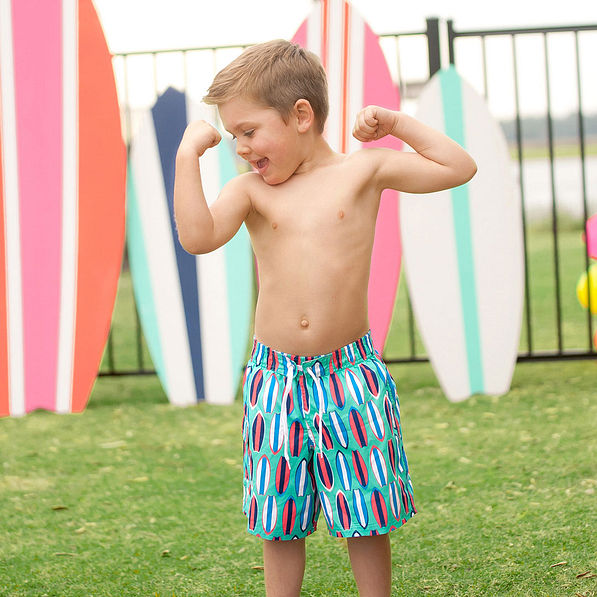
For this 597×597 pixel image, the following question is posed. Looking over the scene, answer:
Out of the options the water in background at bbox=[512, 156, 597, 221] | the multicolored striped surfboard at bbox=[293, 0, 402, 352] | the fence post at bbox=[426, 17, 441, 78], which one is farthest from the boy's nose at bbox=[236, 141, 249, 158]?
the water in background at bbox=[512, 156, 597, 221]

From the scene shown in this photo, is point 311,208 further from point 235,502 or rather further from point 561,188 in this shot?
point 561,188

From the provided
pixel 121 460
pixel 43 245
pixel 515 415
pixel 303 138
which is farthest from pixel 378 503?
pixel 43 245

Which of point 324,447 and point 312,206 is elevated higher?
point 312,206

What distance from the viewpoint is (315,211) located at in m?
1.75

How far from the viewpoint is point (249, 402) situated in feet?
5.87

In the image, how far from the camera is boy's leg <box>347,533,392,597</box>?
179cm

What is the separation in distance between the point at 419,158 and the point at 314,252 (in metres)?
0.28

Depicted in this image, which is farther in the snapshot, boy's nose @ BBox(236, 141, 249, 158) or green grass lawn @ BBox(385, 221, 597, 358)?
green grass lawn @ BBox(385, 221, 597, 358)

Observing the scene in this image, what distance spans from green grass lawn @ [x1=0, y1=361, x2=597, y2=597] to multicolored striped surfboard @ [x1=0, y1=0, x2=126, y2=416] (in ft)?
0.88

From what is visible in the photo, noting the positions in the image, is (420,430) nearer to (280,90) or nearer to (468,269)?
(468,269)

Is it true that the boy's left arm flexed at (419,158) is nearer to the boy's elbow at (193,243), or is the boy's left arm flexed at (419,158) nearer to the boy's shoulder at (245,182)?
the boy's shoulder at (245,182)

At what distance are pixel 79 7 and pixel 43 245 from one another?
3.53 feet

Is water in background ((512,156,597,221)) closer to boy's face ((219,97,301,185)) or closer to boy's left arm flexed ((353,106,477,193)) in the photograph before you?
boy's left arm flexed ((353,106,477,193))

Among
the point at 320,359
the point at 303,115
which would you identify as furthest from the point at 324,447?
the point at 303,115
